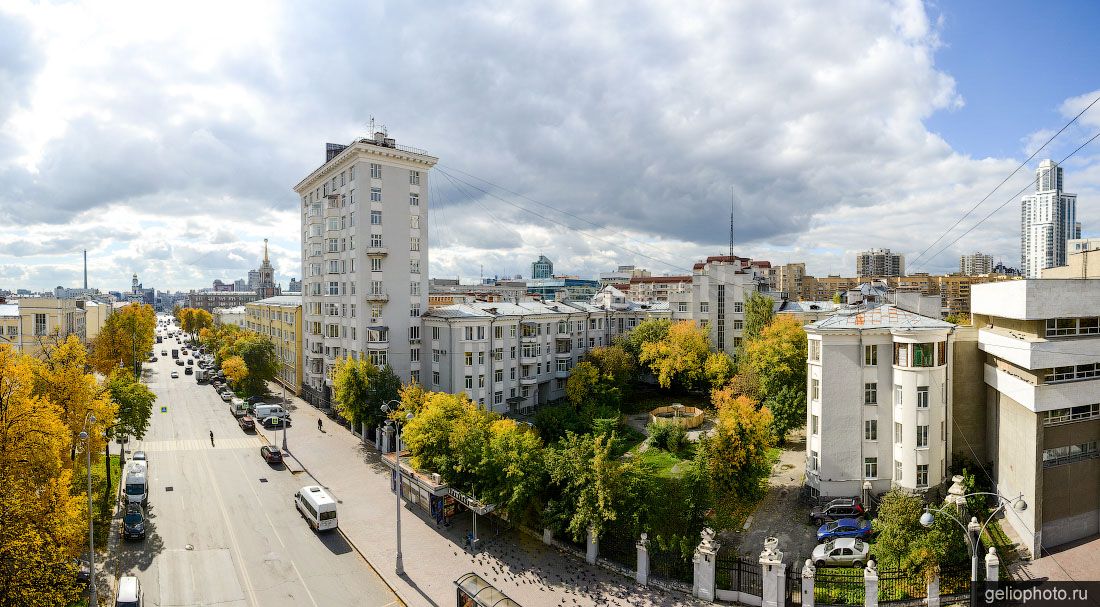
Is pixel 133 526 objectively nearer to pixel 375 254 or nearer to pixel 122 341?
pixel 375 254

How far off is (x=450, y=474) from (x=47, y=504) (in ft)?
51.8

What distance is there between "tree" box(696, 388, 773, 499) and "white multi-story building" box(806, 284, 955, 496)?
3.93 m

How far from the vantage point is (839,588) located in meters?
21.8

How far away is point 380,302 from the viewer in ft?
156

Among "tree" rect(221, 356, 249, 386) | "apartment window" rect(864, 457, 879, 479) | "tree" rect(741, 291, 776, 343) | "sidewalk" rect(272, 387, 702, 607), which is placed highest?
"tree" rect(741, 291, 776, 343)

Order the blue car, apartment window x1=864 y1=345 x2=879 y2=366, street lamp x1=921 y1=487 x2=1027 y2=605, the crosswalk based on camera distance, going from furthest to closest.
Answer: the crosswalk < apartment window x1=864 y1=345 x2=879 y2=366 < the blue car < street lamp x1=921 y1=487 x2=1027 y2=605

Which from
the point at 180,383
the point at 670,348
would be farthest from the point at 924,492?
the point at 180,383

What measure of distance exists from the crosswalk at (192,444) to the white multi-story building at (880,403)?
135ft

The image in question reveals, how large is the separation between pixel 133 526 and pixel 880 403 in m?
39.0

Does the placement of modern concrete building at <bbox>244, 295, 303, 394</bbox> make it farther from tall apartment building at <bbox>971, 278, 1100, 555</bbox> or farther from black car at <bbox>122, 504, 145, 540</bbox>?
tall apartment building at <bbox>971, 278, 1100, 555</bbox>

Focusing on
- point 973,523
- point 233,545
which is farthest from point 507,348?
point 973,523

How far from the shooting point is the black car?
2634 centimetres

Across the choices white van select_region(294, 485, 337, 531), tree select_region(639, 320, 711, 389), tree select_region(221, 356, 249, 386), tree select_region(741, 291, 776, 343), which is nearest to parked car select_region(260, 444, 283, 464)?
white van select_region(294, 485, 337, 531)

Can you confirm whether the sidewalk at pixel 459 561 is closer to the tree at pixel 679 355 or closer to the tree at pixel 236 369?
the tree at pixel 236 369
